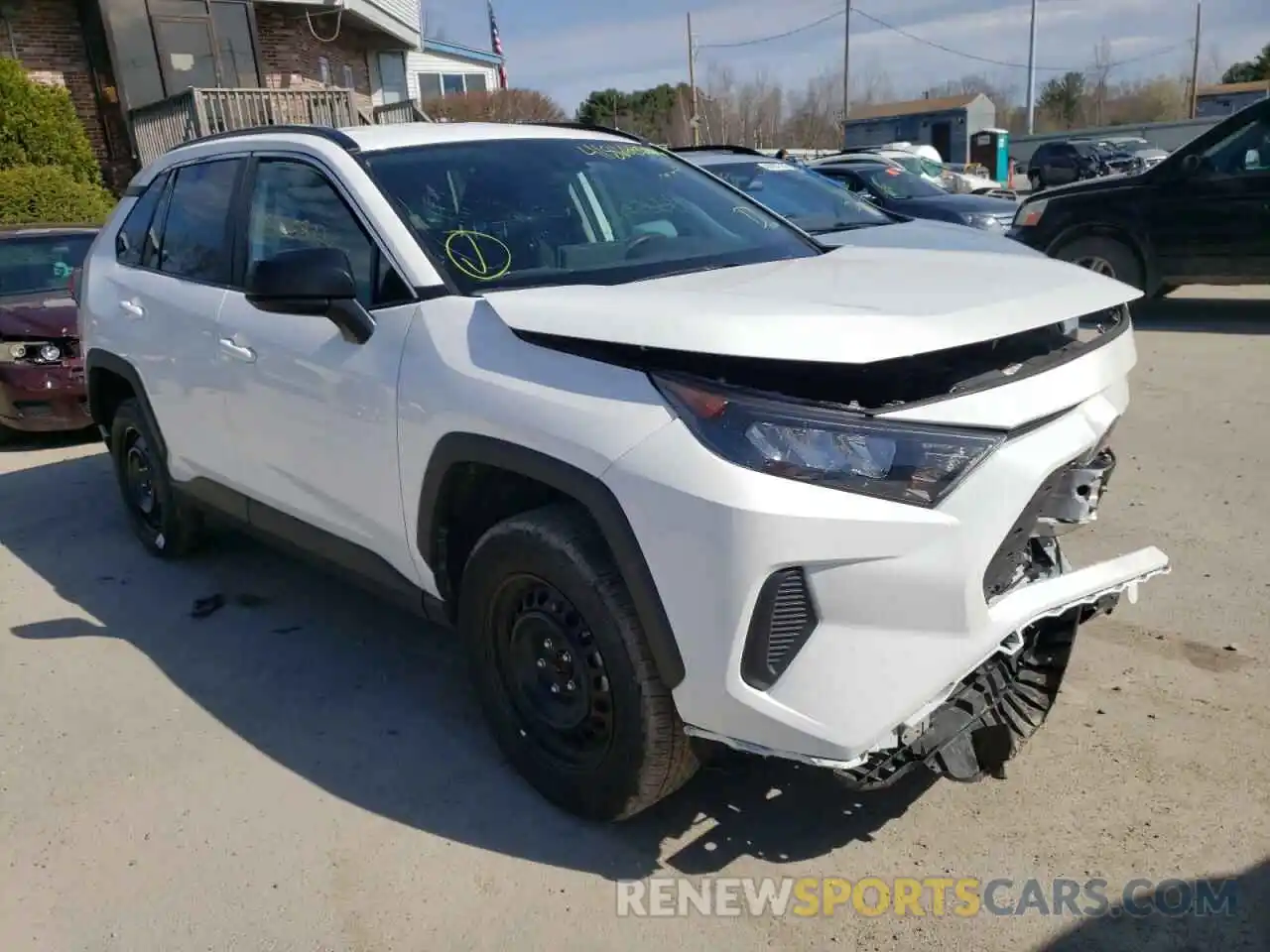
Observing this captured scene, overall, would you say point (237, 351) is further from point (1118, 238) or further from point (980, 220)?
point (980, 220)

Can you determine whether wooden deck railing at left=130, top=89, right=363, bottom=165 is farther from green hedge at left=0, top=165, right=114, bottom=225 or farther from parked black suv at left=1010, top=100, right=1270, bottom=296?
parked black suv at left=1010, top=100, right=1270, bottom=296

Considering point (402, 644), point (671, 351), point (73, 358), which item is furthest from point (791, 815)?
point (73, 358)

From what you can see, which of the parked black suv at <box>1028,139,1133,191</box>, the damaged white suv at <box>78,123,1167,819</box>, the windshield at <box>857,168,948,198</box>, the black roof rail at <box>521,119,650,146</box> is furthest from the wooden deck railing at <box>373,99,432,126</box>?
the parked black suv at <box>1028,139,1133,191</box>

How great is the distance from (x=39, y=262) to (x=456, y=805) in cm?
729

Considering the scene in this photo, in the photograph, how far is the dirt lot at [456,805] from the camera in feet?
8.62

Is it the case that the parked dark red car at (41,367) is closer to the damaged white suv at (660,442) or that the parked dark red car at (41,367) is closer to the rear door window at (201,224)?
the rear door window at (201,224)

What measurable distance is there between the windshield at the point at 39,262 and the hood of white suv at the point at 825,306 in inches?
270

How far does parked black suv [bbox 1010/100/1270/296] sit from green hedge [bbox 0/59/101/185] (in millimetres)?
14669

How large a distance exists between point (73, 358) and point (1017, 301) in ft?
22.8

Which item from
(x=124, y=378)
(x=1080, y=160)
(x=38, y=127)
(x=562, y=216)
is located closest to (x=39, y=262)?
(x=124, y=378)

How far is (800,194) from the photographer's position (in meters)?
9.17

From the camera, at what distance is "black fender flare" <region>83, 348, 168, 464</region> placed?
4680 mm

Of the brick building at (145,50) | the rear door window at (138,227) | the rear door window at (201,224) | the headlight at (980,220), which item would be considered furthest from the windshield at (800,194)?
the brick building at (145,50)

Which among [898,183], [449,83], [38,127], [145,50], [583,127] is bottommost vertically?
[898,183]
